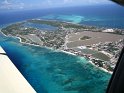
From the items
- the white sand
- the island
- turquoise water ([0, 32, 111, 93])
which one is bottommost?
turquoise water ([0, 32, 111, 93])

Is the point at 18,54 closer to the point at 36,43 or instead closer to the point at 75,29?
the point at 36,43

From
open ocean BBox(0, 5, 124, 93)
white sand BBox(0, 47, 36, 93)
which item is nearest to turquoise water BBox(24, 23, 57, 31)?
open ocean BBox(0, 5, 124, 93)

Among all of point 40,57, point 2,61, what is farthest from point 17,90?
point 40,57

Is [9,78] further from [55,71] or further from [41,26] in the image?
[41,26]

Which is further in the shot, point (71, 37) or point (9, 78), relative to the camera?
point (71, 37)

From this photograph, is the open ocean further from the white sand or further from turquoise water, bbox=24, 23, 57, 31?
the white sand

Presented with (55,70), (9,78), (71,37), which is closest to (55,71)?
(55,70)
